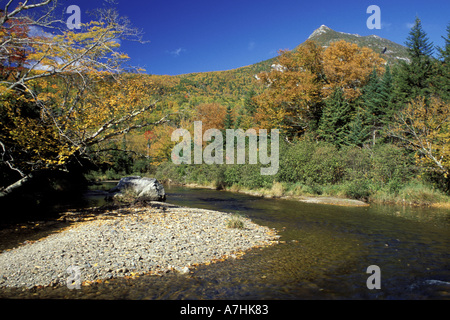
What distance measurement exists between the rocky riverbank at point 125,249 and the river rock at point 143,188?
18.9ft

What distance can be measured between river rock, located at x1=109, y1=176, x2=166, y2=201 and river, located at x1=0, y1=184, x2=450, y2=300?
931 cm

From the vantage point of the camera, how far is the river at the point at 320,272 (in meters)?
5.89

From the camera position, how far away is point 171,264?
7.28 m

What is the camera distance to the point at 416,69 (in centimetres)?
2905

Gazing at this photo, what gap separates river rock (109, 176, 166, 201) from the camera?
18188 mm

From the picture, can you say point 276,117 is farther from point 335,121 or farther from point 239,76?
point 239,76

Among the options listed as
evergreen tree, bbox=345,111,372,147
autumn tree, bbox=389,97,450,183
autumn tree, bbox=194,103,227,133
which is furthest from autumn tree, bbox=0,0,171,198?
autumn tree, bbox=194,103,227,133

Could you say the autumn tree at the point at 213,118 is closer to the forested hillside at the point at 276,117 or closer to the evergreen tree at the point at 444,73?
the forested hillside at the point at 276,117

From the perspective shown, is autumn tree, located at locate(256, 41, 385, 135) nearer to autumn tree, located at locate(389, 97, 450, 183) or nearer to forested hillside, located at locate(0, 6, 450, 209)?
forested hillside, located at locate(0, 6, 450, 209)

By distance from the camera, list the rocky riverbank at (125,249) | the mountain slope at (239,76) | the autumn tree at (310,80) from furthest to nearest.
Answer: the mountain slope at (239,76)
the autumn tree at (310,80)
the rocky riverbank at (125,249)

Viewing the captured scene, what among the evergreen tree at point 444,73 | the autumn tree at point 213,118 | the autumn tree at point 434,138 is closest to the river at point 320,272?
the autumn tree at point 434,138

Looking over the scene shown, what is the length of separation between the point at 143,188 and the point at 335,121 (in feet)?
74.8

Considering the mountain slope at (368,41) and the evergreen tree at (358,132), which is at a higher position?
the mountain slope at (368,41)

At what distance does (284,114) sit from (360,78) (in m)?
10.4
